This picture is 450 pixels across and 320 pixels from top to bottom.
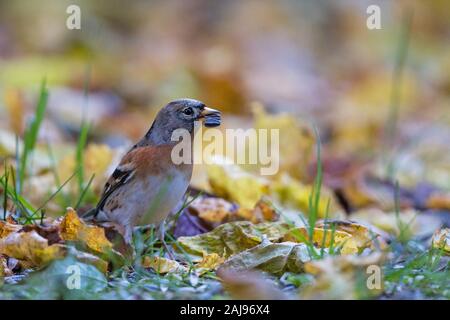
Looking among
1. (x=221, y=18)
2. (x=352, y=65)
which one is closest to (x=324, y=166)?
(x=352, y=65)

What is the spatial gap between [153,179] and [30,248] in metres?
0.88

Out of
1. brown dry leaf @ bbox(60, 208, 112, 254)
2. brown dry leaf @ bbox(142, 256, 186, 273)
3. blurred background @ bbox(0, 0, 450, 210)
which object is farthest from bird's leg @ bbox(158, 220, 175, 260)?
blurred background @ bbox(0, 0, 450, 210)

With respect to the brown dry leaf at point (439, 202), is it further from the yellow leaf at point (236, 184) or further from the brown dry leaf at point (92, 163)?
the brown dry leaf at point (92, 163)

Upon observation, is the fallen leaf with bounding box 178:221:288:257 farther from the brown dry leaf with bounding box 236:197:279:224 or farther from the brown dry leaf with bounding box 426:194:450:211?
the brown dry leaf with bounding box 426:194:450:211

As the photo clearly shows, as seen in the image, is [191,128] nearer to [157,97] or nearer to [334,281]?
[334,281]

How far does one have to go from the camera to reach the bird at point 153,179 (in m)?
4.37

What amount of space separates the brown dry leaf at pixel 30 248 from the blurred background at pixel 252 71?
2.21 m

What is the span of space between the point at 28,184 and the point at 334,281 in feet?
8.85

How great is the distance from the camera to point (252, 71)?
12.0 meters

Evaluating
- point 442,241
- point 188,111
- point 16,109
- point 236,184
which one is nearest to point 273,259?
point 442,241

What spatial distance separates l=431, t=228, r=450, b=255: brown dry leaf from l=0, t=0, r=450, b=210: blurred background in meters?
2.05

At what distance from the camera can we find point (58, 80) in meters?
10.3

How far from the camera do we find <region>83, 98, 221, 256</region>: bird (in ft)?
14.3

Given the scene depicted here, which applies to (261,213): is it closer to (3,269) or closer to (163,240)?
(163,240)
